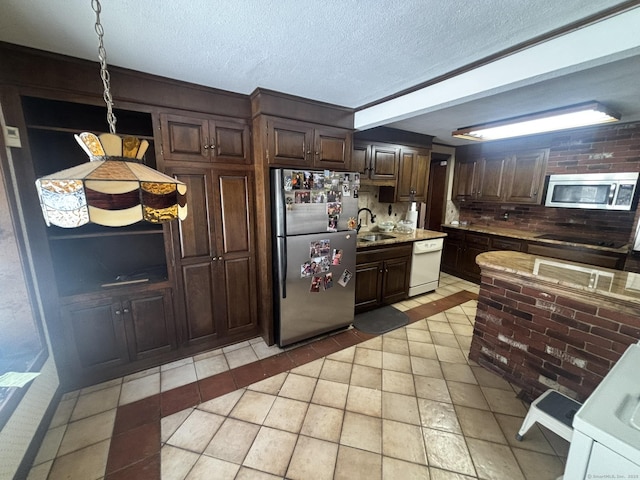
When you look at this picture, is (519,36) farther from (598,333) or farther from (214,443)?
(214,443)

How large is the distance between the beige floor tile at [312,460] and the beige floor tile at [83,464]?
3.45ft

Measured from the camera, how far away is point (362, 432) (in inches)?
63.7

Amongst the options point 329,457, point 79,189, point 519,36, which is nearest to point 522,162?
point 519,36

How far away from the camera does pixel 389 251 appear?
3119 millimetres

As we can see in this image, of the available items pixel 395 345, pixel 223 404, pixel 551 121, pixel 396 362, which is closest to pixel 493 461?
pixel 396 362

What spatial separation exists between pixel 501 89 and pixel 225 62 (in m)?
1.73

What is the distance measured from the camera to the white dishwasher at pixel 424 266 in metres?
3.40

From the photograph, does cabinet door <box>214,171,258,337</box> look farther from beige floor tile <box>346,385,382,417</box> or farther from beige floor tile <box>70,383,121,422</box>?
beige floor tile <box>346,385,382,417</box>

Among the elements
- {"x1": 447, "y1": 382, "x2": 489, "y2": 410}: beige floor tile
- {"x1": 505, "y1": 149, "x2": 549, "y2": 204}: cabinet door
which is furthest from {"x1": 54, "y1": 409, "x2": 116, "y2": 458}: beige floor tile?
{"x1": 505, "y1": 149, "x2": 549, "y2": 204}: cabinet door

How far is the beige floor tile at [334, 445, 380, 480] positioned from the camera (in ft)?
4.48

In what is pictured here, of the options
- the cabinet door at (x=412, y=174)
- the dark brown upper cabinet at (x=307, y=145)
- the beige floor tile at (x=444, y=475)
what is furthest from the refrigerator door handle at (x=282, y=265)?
the cabinet door at (x=412, y=174)

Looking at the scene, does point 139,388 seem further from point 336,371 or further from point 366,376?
point 366,376

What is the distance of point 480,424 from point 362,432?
2.62ft

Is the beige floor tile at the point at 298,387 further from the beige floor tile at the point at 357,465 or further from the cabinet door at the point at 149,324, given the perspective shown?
the cabinet door at the point at 149,324
